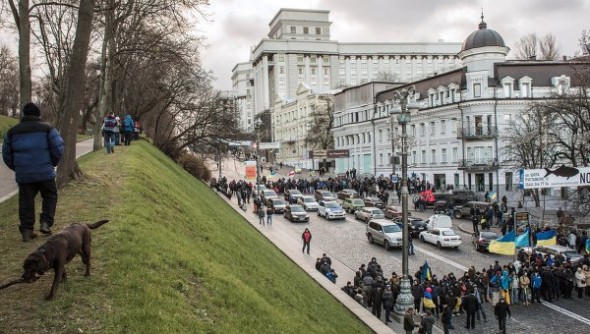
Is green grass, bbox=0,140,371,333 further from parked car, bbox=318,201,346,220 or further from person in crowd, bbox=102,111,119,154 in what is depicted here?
parked car, bbox=318,201,346,220

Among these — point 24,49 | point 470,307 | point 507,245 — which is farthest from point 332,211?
point 24,49

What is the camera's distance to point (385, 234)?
103ft

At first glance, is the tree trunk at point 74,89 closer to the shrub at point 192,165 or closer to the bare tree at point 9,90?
the shrub at point 192,165

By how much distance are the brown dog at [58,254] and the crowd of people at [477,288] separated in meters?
12.6

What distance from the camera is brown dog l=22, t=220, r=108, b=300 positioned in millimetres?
6750

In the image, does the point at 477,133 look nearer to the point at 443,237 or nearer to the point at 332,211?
the point at 332,211

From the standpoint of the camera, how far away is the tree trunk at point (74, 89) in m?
13.4

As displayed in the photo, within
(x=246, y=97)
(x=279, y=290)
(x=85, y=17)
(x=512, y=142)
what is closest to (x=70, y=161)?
(x=85, y=17)

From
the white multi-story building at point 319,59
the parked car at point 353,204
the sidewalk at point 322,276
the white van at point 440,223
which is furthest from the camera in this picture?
the white multi-story building at point 319,59

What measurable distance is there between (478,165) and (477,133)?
11.5 feet

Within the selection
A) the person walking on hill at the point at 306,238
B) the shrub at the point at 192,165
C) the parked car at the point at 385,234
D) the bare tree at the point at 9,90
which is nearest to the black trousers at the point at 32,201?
the person walking on hill at the point at 306,238

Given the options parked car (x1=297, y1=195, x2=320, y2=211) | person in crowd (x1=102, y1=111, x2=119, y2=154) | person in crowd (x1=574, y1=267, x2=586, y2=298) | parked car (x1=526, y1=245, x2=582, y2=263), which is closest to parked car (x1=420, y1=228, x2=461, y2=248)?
parked car (x1=526, y1=245, x2=582, y2=263)

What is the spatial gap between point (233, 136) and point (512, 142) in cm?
2556

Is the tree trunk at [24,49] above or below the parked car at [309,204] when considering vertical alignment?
above
